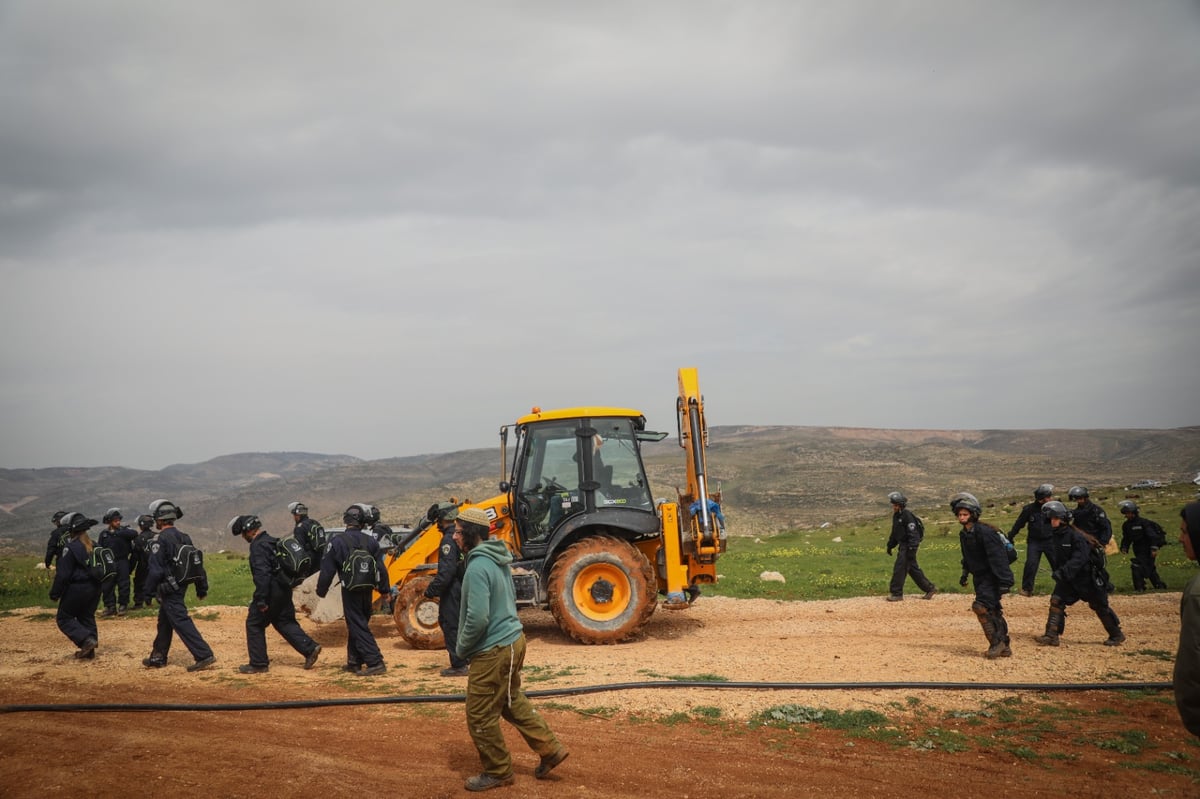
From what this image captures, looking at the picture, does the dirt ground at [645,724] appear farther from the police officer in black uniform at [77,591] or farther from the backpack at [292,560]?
the backpack at [292,560]

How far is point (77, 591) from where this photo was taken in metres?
11.3

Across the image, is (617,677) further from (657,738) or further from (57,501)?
(57,501)

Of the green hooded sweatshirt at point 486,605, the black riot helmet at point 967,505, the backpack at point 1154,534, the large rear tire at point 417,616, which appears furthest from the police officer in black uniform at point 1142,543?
the green hooded sweatshirt at point 486,605

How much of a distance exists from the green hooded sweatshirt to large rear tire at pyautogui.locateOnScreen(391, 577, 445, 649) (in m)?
5.67

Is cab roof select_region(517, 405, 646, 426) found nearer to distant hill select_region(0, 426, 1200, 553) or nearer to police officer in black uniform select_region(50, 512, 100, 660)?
police officer in black uniform select_region(50, 512, 100, 660)

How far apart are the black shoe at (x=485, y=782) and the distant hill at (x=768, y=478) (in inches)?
1669

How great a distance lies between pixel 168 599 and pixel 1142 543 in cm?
1728

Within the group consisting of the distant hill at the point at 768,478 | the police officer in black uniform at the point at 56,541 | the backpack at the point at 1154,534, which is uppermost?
the police officer in black uniform at the point at 56,541

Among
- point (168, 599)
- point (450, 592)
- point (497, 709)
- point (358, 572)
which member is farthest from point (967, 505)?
point (168, 599)

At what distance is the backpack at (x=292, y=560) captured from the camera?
1037 centimetres

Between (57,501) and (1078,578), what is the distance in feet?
349

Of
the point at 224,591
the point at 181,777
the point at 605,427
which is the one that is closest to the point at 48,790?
the point at 181,777

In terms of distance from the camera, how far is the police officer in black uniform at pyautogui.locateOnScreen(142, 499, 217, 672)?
10562 mm

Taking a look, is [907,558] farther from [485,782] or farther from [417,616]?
[485,782]
